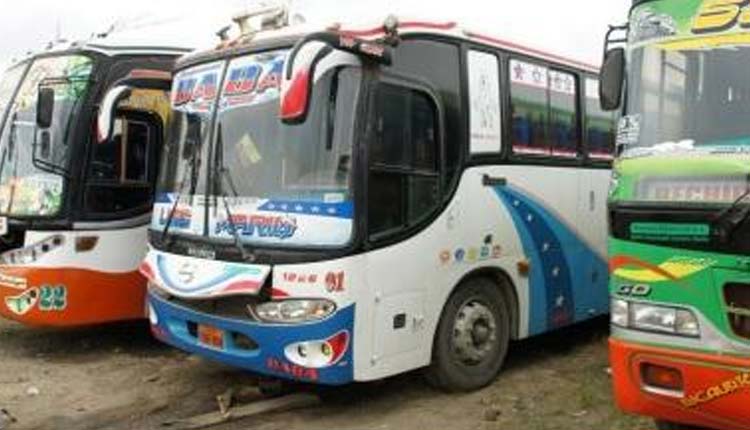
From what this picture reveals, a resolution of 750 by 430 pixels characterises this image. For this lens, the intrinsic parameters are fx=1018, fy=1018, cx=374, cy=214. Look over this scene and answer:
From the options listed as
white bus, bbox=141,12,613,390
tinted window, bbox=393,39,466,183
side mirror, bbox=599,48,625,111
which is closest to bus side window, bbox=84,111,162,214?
white bus, bbox=141,12,613,390

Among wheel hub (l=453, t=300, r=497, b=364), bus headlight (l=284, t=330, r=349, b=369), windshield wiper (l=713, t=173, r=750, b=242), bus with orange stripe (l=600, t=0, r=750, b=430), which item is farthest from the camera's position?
wheel hub (l=453, t=300, r=497, b=364)

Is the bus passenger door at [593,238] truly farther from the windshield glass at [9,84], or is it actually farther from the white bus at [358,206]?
the windshield glass at [9,84]

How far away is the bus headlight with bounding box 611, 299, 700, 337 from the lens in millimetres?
5195

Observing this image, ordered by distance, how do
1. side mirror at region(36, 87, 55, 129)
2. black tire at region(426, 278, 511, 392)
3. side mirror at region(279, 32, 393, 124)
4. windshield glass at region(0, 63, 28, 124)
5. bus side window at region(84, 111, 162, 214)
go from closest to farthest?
side mirror at region(279, 32, 393, 124), black tire at region(426, 278, 511, 392), side mirror at region(36, 87, 55, 129), bus side window at region(84, 111, 162, 214), windshield glass at region(0, 63, 28, 124)

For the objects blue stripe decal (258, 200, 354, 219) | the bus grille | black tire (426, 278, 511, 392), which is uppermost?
blue stripe decal (258, 200, 354, 219)

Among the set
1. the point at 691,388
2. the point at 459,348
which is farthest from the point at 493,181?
the point at 691,388

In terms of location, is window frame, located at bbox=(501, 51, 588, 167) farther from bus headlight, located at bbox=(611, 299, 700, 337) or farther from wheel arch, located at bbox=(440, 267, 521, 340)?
bus headlight, located at bbox=(611, 299, 700, 337)

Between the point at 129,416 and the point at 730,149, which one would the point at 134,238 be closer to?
the point at 129,416

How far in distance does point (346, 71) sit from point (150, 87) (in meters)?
3.22

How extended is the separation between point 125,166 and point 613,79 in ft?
17.2

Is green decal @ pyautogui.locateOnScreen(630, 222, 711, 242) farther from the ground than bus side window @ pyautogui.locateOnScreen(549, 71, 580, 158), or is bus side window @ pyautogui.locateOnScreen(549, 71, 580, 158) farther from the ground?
bus side window @ pyautogui.locateOnScreen(549, 71, 580, 158)

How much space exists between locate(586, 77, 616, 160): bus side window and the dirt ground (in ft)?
6.01

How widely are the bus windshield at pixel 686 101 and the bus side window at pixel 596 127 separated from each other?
3.59 m

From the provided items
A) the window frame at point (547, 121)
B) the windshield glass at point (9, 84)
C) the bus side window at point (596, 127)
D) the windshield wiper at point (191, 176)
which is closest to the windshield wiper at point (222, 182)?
the windshield wiper at point (191, 176)
